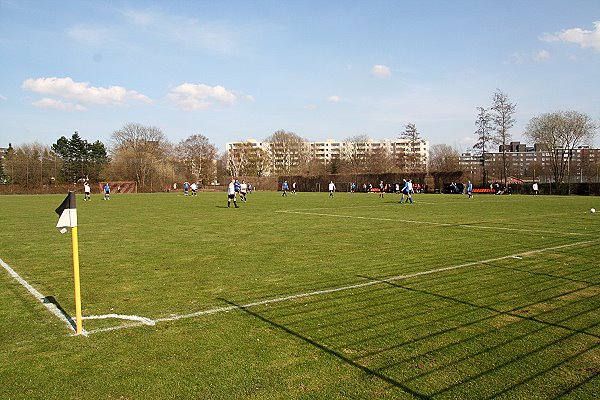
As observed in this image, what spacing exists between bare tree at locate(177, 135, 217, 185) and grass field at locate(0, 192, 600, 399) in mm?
85945

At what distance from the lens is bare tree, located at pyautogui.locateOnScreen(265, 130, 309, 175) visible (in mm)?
109312

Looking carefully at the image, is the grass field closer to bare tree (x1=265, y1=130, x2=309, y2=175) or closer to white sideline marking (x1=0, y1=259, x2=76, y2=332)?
white sideline marking (x1=0, y1=259, x2=76, y2=332)

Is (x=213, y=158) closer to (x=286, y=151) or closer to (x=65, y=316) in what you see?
(x=286, y=151)

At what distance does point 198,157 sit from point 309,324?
94293 millimetres

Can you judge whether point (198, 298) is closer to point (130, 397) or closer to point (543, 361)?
point (130, 397)

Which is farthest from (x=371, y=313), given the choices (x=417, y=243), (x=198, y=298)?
(x=417, y=243)

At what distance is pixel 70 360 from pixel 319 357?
2.53m

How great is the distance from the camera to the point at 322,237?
47.9ft

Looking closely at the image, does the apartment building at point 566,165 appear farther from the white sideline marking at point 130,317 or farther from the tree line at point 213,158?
the white sideline marking at point 130,317

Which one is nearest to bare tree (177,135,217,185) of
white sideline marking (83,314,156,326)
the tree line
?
the tree line

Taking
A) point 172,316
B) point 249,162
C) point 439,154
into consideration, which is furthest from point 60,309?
point 439,154

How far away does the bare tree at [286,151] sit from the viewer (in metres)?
109

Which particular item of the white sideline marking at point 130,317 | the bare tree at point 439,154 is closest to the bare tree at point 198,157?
the bare tree at point 439,154

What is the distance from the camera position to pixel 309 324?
226 inches
